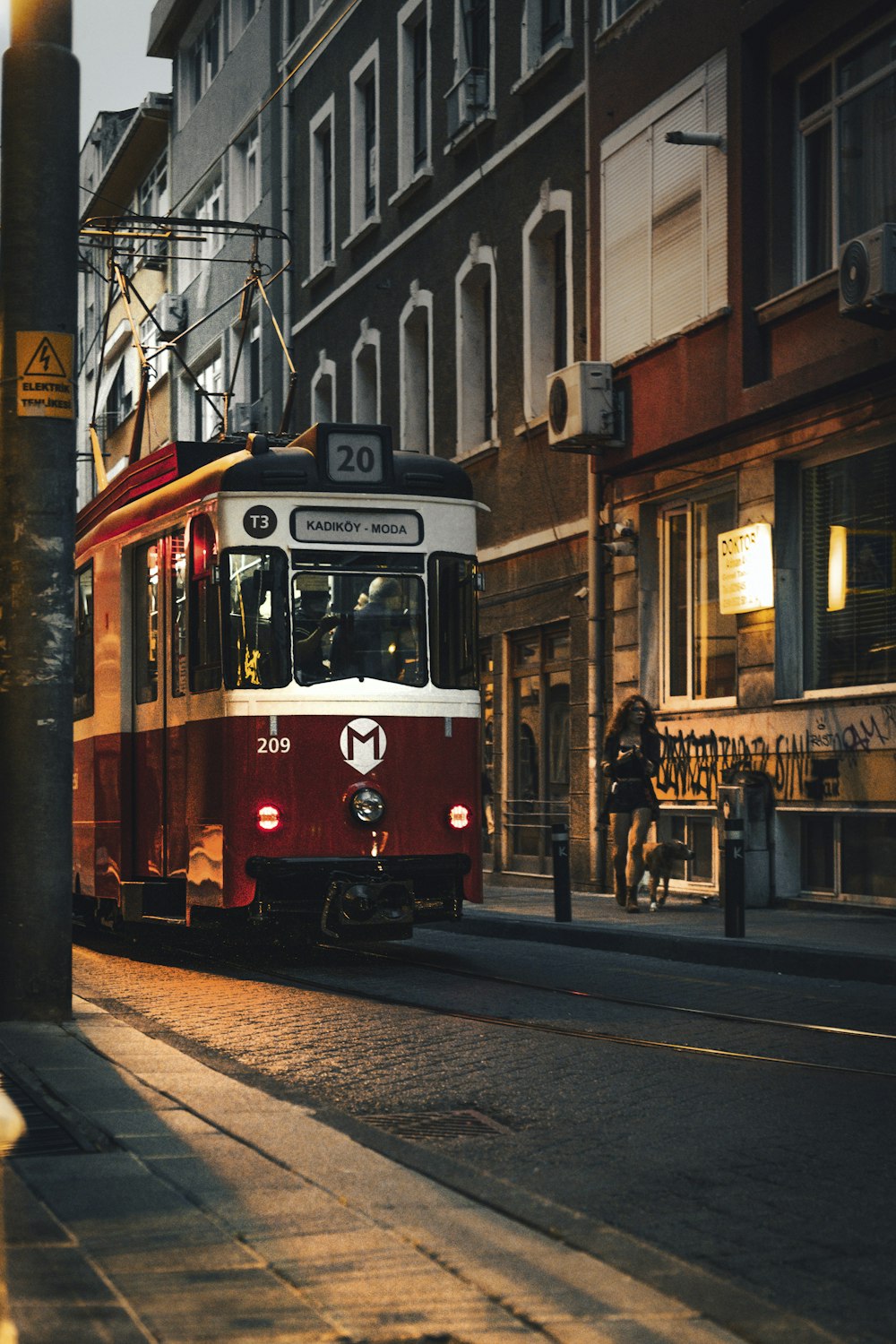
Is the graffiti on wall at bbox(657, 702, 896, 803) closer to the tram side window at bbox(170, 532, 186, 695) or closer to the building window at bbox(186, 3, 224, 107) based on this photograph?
the tram side window at bbox(170, 532, 186, 695)

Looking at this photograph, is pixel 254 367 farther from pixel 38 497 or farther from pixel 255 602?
pixel 38 497

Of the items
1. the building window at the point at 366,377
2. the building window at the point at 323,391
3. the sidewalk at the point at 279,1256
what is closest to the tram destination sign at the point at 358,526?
the sidewalk at the point at 279,1256

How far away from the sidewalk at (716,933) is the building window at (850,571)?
200cm

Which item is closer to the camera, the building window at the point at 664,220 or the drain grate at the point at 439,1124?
the drain grate at the point at 439,1124

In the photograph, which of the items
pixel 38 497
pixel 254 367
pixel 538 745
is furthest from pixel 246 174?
pixel 38 497

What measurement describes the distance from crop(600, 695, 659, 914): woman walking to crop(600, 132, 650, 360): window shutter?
174 inches

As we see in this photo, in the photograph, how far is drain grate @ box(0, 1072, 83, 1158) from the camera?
593 centimetres

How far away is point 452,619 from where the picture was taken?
13.4 meters

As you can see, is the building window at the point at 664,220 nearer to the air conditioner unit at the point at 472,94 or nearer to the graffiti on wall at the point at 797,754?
the graffiti on wall at the point at 797,754

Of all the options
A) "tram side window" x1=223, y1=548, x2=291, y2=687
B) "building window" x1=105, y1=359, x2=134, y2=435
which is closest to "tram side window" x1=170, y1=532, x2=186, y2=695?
"tram side window" x1=223, y1=548, x2=291, y2=687

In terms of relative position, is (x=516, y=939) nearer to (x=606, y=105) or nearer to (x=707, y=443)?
(x=707, y=443)

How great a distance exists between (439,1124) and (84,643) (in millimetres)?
9763

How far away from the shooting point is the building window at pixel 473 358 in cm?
2545

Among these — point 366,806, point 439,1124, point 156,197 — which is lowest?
point 439,1124
